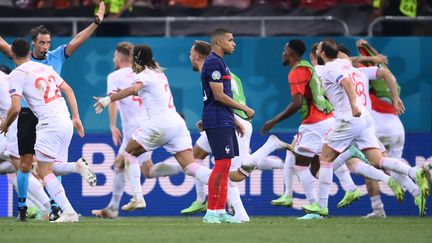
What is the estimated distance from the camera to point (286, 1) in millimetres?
22500

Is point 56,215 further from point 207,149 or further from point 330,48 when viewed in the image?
point 330,48

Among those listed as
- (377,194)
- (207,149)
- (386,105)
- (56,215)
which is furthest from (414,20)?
(56,215)

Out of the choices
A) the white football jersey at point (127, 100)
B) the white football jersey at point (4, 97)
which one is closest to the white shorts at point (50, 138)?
the white football jersey at point (4, 97)

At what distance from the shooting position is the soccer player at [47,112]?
595 inches

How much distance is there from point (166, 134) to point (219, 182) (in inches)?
91.2

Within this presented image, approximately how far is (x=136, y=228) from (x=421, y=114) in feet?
27.5

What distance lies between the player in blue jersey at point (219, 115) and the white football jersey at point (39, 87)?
1953mm

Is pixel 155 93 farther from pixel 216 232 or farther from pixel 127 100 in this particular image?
pixel 216 232

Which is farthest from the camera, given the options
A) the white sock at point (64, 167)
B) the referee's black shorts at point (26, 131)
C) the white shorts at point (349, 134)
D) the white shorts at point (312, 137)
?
the white shorts at point (312, 137)

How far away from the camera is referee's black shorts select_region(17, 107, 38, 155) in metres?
15.9

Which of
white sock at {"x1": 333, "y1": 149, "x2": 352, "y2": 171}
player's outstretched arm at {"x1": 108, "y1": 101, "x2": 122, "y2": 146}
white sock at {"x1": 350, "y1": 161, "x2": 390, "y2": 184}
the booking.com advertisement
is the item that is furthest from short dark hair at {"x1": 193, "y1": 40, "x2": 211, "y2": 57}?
the booking.com advertisement

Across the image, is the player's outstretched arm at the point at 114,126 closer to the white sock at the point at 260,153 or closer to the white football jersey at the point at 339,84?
the white sock at the point at 260,153

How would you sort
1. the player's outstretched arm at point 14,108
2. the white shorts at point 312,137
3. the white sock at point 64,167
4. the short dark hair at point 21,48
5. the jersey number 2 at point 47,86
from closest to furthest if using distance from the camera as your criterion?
the player's outstretched arm at point 14,108
the jersey number 2 at point 47,86
the short dark hair at point 21,48
the white sock at point 64,167
the white shorts at point 312,137

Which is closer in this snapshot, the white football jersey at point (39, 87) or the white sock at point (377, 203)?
the white football jersey at point (39, 87)
